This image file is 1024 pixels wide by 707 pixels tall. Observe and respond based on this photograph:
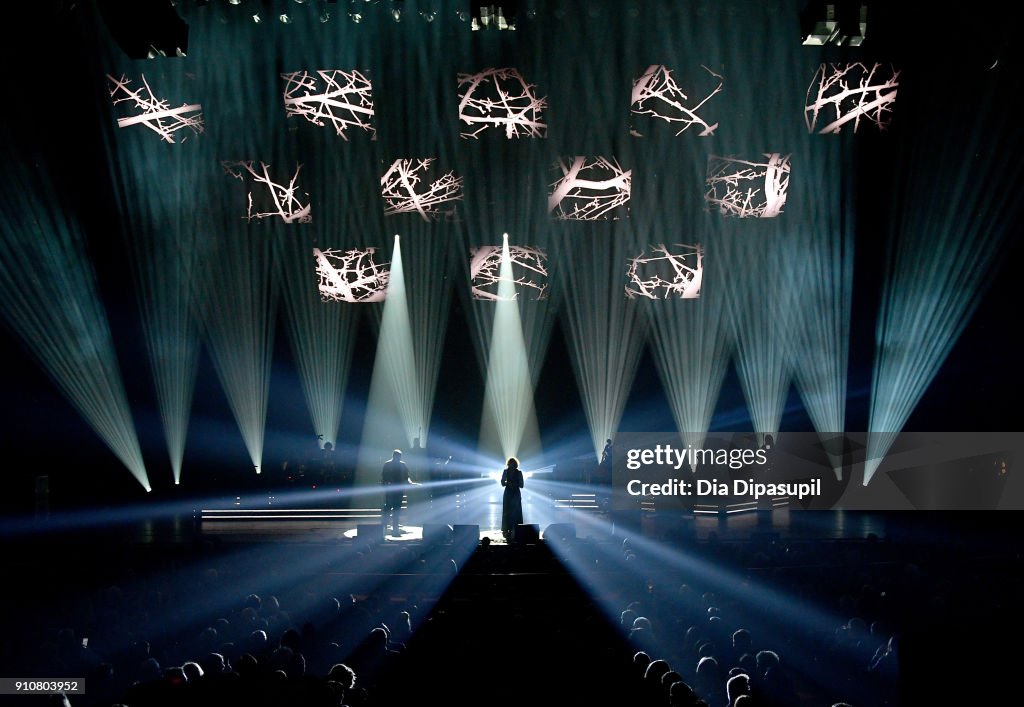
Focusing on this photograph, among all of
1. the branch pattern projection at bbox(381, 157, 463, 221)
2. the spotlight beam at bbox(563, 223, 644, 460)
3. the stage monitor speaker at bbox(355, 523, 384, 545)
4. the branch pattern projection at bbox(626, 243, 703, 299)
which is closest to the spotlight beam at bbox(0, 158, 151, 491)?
the branch pattern projection at bbox(381, 157, 463, 221)

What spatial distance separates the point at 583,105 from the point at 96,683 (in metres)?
9.33

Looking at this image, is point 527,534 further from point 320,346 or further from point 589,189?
point 320,346

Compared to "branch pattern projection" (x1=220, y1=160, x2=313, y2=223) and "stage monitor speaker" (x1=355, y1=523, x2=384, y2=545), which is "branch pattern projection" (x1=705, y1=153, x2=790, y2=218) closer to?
"branch pattern projection" (x1=220, y1=160, x2=313, y2=223)

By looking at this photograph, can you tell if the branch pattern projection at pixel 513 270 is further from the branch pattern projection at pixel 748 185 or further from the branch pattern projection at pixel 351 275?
the branch pattern projection at pixel 748 185

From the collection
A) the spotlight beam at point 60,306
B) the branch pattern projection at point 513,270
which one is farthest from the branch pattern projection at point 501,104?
the spotlight beam at point 60,306

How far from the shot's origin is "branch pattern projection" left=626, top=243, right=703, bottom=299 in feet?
40.5

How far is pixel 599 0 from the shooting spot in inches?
410

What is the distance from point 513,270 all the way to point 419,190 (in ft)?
6.54

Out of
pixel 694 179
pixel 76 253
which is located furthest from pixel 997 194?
pixel 76 253

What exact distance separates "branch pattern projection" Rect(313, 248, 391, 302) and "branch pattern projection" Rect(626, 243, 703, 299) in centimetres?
398

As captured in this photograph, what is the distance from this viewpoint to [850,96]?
10453 millimetres

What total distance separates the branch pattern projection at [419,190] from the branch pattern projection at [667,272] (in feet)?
9.80

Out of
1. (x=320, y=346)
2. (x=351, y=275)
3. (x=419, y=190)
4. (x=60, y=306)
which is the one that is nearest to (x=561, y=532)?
(x=419, y=190)

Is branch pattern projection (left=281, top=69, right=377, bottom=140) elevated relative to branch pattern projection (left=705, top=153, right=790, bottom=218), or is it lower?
elevated
